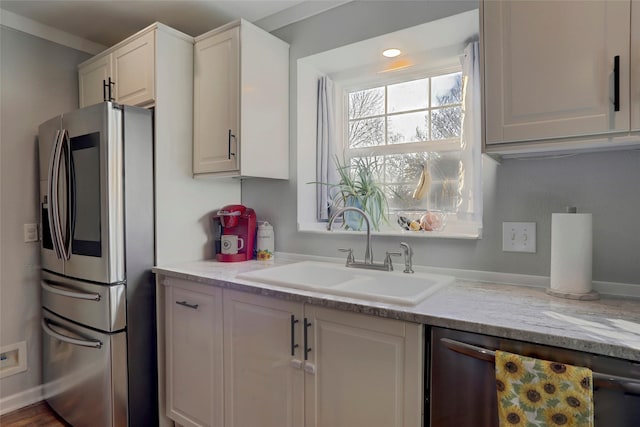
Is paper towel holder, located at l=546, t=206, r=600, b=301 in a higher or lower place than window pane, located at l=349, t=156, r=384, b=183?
lower

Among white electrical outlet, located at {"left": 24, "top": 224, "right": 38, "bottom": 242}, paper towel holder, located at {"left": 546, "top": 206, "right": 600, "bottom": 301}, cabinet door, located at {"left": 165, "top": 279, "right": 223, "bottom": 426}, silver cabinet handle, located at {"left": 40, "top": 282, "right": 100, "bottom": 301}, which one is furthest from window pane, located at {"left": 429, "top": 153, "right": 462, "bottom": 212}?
white electrical outlet, located at {"left": 24, "top": 224, "right": 38, "bottom": 242}

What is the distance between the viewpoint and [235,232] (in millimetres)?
2285

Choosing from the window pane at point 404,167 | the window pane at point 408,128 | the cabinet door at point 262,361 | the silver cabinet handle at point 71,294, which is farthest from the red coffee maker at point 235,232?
the window pane at point 408,128

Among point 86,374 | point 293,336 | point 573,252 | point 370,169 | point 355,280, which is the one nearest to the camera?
point 573,252

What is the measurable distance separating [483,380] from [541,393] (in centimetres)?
16

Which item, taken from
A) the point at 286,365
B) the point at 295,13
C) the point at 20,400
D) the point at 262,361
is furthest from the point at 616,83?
the point at 20,400

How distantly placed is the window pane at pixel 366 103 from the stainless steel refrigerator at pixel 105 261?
1228 millimetres

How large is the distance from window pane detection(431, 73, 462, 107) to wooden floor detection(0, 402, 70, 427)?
9.30 ft

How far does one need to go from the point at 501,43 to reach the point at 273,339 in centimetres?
140

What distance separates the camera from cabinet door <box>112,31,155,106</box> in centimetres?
204

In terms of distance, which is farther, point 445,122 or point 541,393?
point 445,122

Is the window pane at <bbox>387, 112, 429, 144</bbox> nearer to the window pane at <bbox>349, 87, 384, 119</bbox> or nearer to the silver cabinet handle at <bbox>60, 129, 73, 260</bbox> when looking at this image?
the window pane at <bbox>349, 87, 384, 119</bbox>

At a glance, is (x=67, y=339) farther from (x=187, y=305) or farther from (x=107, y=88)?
(x=107, y=88)

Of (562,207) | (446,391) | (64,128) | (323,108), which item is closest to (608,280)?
(562,207)
